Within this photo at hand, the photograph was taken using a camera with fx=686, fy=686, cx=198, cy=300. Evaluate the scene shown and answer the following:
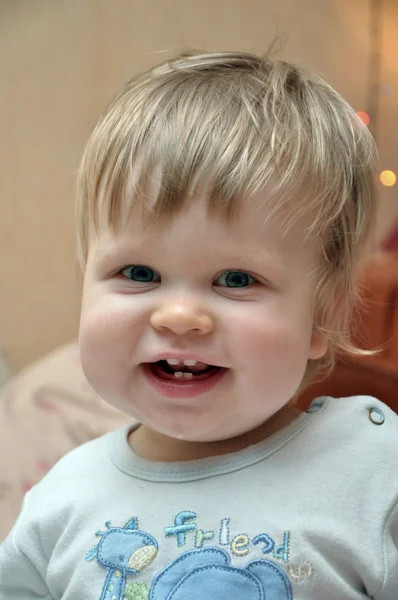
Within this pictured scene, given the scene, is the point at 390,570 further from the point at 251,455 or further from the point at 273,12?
the point at 273,12

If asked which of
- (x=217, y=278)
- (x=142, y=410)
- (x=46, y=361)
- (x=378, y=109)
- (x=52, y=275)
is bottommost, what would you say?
(x=46, y=361)

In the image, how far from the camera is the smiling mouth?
2.28 feet

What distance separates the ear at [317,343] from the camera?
780 millimetres

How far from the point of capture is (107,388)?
73cm

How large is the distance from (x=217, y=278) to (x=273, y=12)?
3.05 ft

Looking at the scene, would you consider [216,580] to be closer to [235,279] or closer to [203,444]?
[203,444]

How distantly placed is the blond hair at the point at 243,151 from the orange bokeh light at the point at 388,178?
31cm

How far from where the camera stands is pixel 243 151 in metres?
0.67

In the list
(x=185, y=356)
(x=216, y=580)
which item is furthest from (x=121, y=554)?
(x=185, y=356)

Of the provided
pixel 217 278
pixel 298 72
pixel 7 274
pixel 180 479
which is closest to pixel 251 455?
pixel 180 479

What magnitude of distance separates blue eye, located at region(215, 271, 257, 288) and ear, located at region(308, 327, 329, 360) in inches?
5.2

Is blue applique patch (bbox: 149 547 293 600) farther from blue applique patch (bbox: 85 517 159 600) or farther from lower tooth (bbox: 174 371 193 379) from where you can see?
lower tooth (bbox: 174 371 193 379)

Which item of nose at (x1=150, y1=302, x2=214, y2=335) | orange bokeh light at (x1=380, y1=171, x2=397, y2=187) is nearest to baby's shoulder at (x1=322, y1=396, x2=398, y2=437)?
nose at (x1=150, y1=302, x2=214, y2=335)

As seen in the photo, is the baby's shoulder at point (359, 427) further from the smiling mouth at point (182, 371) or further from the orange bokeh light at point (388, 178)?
the orange bokeh light at point (388, 178)
